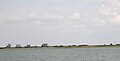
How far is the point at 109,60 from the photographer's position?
81562mm

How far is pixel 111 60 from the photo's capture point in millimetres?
81625

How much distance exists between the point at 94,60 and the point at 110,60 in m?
3.85

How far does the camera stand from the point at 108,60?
81625mm

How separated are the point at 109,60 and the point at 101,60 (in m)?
2.15

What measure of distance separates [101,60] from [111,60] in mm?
2526

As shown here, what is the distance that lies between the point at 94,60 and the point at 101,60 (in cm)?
170

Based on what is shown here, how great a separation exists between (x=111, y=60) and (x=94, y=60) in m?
4.07

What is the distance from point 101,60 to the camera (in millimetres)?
82812

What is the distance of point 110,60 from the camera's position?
81562 millimetres
